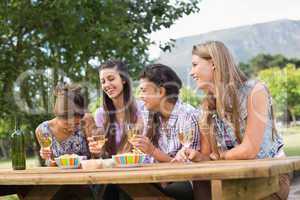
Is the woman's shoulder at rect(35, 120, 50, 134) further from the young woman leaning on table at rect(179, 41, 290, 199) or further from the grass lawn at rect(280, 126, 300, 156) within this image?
the grass lawn at rect(280, 126, 300, 156)

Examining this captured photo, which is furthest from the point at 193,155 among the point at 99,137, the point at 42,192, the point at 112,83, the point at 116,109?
the point at 112,83

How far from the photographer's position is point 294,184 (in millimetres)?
9922

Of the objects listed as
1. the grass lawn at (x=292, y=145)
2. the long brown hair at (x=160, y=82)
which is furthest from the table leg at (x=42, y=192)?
the grass lawn at (x=292, y=145)

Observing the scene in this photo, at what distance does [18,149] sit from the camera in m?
3.35

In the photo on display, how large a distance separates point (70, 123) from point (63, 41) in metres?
7.25

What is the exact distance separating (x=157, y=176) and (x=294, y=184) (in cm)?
817

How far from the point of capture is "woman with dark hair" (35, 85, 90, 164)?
3648mm

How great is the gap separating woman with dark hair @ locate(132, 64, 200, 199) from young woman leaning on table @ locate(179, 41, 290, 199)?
12 cm

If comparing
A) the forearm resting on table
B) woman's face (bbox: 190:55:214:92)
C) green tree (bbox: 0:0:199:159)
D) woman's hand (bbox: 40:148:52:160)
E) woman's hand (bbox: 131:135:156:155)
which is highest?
green tree (bbox: 0:0:199:159)

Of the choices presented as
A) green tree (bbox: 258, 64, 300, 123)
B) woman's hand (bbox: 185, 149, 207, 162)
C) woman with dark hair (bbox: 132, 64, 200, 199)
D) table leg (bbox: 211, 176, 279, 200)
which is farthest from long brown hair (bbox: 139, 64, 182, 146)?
green tree (bbox: 258, 64, 300, 123)

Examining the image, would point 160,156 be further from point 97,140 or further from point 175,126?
point 97,140

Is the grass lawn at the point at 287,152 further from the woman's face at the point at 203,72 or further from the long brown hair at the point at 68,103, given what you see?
the woman's face at the point at 203,72

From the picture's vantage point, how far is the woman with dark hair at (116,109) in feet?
12.1

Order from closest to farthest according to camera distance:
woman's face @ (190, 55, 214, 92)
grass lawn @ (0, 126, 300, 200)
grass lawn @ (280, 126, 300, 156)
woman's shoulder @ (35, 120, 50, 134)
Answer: woman's face @ (190, 55, 214, 92) → woman's shoulder @ (35, 120, 50, 134) → grass lawn @ (0, 126, 300, 200) → grass lawn @ (280, 126, 300, 156)
